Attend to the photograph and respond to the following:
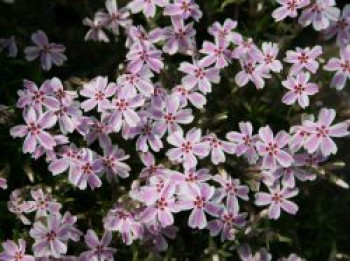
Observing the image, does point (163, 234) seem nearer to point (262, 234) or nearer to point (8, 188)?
point (262, 234)

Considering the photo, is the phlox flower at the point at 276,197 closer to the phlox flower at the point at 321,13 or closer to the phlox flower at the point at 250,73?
the phlox flower at the point at 250,73

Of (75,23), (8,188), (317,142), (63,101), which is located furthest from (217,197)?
(75,23)

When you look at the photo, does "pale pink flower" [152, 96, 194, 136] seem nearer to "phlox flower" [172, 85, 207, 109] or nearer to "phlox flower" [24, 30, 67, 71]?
"phlox flower" [172, 85, 207, 109]

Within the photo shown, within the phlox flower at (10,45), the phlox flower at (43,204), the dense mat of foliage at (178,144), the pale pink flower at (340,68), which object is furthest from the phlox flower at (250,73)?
the phlox flower at (10,45)

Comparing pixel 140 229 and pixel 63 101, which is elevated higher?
pixel 63 101

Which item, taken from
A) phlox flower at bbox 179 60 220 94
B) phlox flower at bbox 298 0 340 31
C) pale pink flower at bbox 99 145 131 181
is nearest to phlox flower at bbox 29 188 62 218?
pale pink flower at bbox 99 145 131 181

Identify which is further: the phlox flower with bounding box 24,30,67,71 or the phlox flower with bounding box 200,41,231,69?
the phlox flower with bounding box 24,30,67,71
